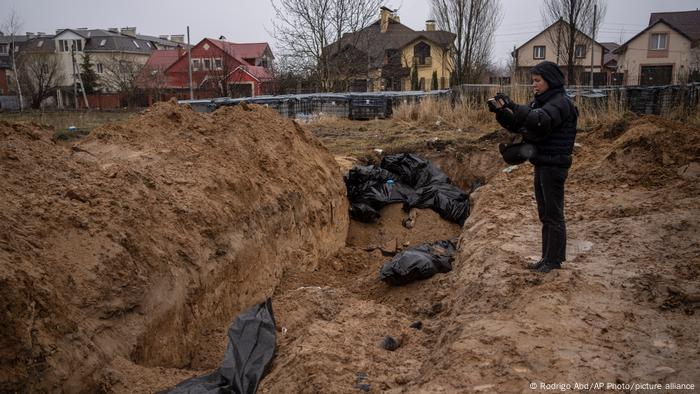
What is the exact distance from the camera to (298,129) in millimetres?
9461

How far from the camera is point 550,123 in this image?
4.55 meters

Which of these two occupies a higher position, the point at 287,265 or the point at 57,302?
the point at 57,302

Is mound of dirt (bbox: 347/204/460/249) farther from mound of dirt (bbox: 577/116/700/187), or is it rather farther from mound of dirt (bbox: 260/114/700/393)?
mound of dirt (bbox: 577/116/700/187)

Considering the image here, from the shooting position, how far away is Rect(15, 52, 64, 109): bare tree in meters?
Result: 41.2

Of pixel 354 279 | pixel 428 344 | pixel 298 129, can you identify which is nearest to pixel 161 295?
pixel 428 344

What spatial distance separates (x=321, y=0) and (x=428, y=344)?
23301 millimetres

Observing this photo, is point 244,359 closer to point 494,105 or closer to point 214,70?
point 494,105

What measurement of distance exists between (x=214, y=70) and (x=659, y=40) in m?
37.5

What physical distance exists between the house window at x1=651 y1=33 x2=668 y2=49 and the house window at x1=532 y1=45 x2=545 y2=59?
902 centimetres

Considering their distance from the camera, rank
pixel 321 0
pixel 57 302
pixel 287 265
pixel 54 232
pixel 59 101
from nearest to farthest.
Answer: pixel 57 302, pixel 54 232, pixel 287 265, pixel 321 0, pixel 59 101

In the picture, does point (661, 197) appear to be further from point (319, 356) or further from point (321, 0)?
point (321, 0)

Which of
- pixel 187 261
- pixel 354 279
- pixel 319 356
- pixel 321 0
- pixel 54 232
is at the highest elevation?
pixel 321 0

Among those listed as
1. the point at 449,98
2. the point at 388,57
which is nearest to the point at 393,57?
the point at 388,57

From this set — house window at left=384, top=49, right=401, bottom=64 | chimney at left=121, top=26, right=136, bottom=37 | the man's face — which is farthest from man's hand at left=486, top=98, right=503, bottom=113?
chimney at left=121, top=26, right=136, bottom=37
